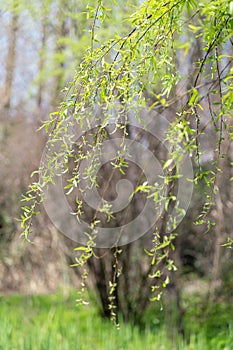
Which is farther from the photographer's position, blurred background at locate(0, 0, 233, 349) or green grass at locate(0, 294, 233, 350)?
blurred background at locate(0, 0, 233, 349)

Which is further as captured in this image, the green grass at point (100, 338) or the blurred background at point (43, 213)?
the blurred background at point (43, 213)

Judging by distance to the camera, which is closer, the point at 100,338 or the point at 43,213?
the point at 100,338

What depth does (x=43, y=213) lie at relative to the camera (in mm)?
6027

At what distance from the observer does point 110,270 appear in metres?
4.86

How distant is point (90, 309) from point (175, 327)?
43.7 inches

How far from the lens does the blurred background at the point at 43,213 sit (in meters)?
4.61

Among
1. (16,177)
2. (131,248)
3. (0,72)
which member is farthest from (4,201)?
(0,72)

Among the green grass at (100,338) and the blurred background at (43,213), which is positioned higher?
the blurred background at (43,213)

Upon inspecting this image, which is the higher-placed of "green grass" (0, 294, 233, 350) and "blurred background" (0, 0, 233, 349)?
"blurred background" (0, 0, 233, 349)

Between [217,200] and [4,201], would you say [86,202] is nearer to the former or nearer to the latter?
[217,200]

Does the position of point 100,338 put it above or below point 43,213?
below

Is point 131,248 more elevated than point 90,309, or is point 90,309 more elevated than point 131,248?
point 131,248

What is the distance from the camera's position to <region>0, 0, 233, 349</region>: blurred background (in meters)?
4.61

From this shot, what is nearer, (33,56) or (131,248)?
(131,248)
